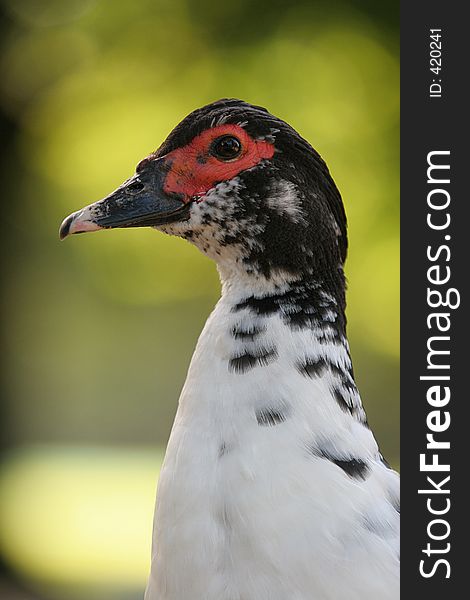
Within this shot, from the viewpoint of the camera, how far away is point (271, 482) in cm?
122

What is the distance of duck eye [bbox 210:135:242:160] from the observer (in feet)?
4.46

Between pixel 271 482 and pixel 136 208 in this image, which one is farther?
pixel 136 208

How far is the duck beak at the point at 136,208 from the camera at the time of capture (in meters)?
1.36

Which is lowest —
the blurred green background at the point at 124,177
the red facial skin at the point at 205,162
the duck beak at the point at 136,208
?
the duck beak at the point at 136,208

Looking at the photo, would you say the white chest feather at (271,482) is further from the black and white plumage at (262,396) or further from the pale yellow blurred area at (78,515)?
the pale yellow blurred area at (78,515)

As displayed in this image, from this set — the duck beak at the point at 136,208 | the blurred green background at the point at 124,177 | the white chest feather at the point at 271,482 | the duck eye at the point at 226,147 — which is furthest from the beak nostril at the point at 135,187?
the blurred green background at the point at 124,177

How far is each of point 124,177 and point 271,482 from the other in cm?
253

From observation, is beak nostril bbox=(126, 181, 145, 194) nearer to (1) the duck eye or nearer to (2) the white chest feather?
(1) the duck eye

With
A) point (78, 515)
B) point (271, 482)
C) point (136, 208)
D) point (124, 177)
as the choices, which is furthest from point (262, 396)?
point (78, 515)

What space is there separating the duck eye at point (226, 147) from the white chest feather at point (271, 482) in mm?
236

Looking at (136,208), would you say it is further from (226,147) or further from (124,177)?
(124,177)

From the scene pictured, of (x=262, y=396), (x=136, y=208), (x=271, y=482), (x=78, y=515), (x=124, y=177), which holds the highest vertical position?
(x=124, y=177)

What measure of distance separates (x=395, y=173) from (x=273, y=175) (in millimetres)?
2619

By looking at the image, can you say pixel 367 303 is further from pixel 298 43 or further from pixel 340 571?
pixel 340 571
